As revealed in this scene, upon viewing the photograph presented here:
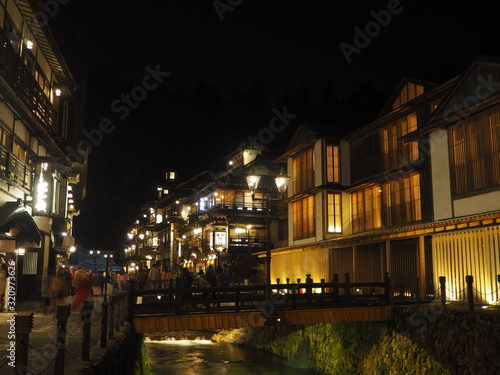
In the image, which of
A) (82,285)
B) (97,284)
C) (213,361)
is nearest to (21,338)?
(82,285)

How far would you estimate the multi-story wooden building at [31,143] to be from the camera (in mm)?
16062

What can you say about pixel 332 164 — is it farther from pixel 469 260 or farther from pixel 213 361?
pixel 213 361

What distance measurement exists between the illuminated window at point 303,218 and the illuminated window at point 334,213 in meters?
1.44

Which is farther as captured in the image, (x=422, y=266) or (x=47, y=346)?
(x=422, y=266)

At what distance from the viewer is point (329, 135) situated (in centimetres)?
3094

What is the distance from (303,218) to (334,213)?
9.93ft

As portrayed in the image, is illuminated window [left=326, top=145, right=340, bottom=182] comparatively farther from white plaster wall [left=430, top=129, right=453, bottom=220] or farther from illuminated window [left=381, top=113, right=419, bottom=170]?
white plaster wall [left=430, top=129, right=453, bottom=220]

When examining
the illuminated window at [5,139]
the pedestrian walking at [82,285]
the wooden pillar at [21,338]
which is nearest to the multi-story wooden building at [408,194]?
the pedestrian walking at [82,285]

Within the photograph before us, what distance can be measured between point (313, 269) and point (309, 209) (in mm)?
4112

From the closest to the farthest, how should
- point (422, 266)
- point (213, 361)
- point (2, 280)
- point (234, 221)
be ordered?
point (2, 280)
point (422, 266)
point (213, 361)
point (234, 221)

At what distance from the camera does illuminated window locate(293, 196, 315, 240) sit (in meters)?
31.8

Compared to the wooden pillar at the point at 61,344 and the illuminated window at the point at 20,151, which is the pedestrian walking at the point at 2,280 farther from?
the wooden pillar at the point at 61,344

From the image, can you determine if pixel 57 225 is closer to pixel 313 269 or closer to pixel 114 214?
pixel 313 269

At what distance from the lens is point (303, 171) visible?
3331cm
